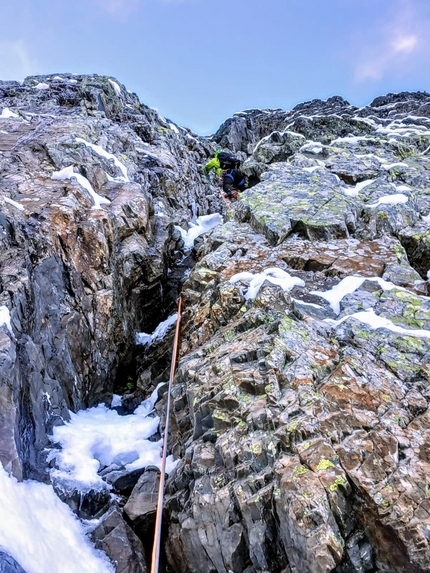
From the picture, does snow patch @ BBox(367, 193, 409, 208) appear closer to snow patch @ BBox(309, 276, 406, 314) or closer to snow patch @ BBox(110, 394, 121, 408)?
snow patch @ BBox(309, 276, 406, 314)

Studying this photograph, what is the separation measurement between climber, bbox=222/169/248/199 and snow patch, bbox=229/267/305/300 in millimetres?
15412

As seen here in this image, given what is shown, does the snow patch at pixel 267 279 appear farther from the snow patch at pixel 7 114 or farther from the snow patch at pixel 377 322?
the snow patch at pixel 7 114

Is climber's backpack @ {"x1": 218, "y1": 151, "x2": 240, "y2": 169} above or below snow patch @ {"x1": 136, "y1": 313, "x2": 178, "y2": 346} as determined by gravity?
above

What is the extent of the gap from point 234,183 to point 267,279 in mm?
17353

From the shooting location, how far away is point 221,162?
28.4 metres

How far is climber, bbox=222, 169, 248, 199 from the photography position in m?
24.9

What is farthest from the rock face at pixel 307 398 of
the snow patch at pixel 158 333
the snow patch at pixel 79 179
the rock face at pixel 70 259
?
the snow patch at pixel 79 179

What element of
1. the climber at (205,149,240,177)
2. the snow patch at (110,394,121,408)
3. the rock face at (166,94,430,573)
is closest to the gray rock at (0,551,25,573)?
the rock face at (166,94,430,573)

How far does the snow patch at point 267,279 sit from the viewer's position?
948cm

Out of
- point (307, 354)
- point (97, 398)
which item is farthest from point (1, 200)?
point (307, 354)

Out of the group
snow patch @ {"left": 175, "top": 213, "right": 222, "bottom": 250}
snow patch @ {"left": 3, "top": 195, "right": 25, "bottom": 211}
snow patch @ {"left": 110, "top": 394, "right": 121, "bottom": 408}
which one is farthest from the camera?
snow patch @ {"left": 175, "top": 213, "right": 222, "bottom": 250}

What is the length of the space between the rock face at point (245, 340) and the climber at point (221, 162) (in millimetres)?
8866

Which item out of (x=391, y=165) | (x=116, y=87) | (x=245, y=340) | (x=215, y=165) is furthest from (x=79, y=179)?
(x=116, y=87)

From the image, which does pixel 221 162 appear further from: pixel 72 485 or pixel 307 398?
pixel 72 485
